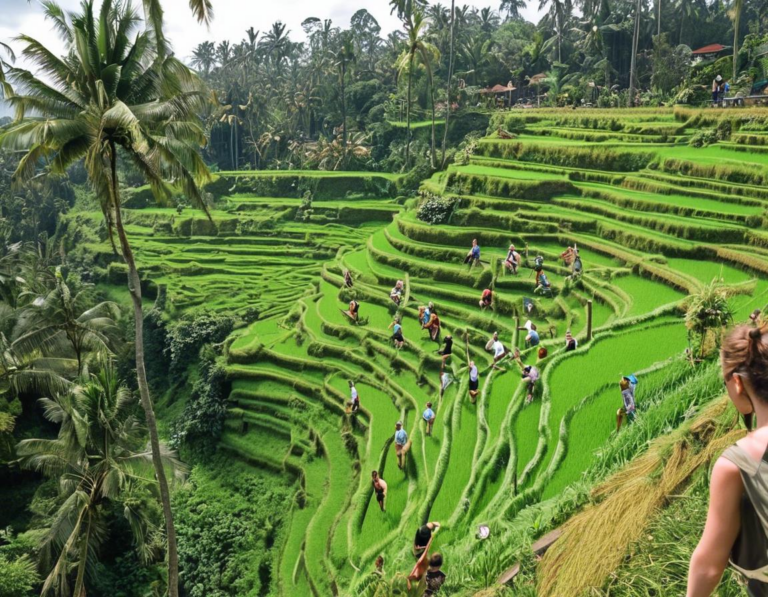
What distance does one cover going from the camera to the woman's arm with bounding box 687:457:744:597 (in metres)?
1.93

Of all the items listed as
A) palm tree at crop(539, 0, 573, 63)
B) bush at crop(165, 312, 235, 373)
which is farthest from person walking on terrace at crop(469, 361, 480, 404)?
palm tree at crop(539, 0, 573, 63)

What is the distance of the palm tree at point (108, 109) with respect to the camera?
8.00m

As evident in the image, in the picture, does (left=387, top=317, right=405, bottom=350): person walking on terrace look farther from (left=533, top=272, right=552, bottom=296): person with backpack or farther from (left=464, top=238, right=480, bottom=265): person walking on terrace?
(left=533, top=272, right=552, bottom=296): person with backpack

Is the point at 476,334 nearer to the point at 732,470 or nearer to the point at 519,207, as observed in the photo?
the point at 519,207

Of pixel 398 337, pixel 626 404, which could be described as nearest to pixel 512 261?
pixel 398 337

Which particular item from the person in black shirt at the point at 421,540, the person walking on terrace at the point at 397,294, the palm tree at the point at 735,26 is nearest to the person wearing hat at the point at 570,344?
the person in black shirt at the point at 421,540

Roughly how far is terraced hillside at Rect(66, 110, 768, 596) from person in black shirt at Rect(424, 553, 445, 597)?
1.15 feet

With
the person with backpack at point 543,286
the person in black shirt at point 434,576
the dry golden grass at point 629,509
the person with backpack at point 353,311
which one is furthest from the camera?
the person with backpack at point 353,311

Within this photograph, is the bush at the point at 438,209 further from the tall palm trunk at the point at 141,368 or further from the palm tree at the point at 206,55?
the palm tree at the point at 206,55

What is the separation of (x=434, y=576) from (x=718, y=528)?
19.4ft

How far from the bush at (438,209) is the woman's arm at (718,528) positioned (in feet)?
66.4

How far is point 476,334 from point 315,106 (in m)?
36.0

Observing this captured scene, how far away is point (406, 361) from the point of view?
1611 cm

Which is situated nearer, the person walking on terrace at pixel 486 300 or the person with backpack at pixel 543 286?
the person with backpack at pixel 543 286
